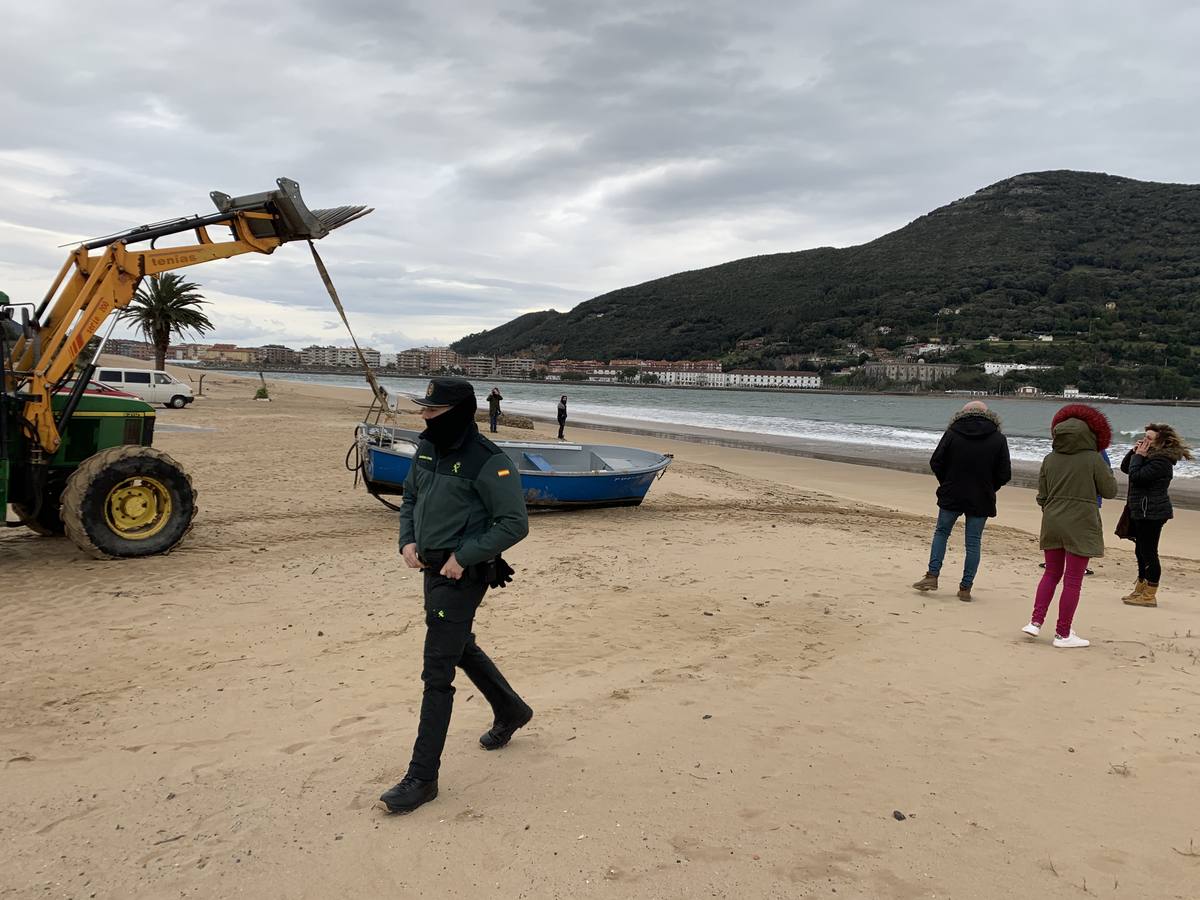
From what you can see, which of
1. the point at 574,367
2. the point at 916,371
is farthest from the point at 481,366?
the point at 916,371

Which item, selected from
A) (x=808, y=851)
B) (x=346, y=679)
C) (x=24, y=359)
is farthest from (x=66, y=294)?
(x=808, y=851)

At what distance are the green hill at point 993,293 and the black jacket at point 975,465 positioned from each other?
4215 inches

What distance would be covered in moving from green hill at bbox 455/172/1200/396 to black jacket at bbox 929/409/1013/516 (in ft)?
351

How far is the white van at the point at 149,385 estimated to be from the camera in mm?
26094

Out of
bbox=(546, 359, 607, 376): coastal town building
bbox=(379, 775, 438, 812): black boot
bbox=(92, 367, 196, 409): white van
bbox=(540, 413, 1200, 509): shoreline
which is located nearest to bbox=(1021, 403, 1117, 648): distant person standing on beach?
bbox=(379, 775, 438, 812): black boot

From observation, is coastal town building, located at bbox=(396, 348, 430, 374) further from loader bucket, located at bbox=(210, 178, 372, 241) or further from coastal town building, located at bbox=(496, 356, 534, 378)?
loader bucket, located at bbox=(210, 178, 372, 241)

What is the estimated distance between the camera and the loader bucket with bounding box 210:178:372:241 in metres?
8.04

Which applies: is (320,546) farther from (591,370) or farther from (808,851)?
(591,370)

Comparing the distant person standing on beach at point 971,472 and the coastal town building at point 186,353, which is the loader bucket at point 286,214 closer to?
the distant person standing on beach at point 971,472

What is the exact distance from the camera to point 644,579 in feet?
24.3

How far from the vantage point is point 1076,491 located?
5.52 m

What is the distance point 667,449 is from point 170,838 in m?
23.6

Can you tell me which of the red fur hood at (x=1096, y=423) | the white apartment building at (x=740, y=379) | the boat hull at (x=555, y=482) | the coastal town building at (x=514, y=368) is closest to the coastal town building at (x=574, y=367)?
the coastal town building at (x=514, y=368)

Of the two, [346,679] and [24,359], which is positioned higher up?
[24,359]
